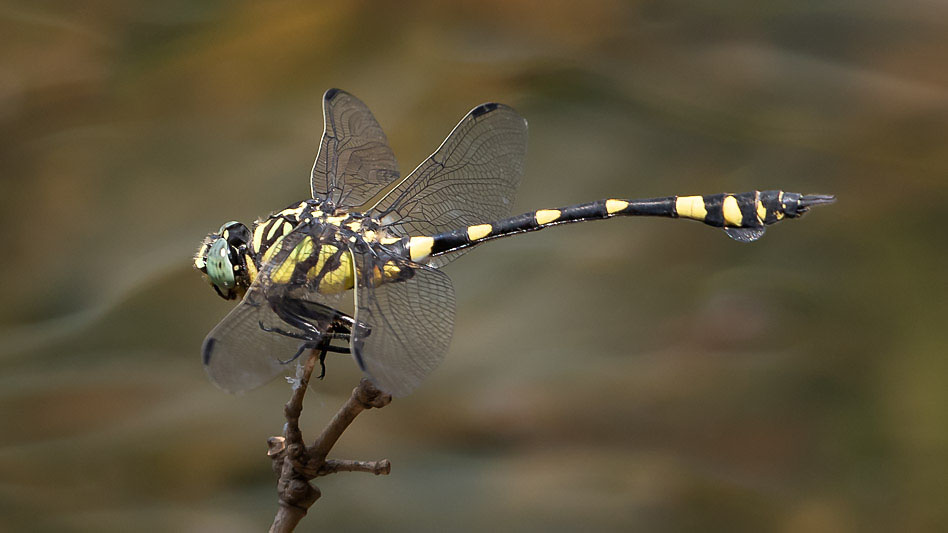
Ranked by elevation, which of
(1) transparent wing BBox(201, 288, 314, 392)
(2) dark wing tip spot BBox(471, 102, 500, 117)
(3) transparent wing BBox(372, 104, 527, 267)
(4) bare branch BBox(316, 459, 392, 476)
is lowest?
(4) bare branch BBox(316, 459, 392, 476)

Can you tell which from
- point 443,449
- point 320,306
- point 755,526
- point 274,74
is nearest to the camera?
point 320,306

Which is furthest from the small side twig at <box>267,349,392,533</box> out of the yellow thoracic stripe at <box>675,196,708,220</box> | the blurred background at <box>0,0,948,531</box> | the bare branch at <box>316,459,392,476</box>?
the blurred background at <box>0,0,948,531</box>

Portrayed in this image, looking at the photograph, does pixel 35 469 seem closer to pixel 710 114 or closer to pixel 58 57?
pixel 58 57

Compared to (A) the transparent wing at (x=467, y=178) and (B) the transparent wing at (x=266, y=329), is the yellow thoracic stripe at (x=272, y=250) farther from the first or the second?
(A) the transparent wing at (x=467, y=178)

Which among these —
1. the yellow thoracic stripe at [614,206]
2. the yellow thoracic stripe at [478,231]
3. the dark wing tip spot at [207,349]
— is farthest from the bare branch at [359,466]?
the yellow thoracic stripe at [614,206]

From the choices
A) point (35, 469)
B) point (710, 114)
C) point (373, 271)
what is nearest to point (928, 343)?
point (710, 114)

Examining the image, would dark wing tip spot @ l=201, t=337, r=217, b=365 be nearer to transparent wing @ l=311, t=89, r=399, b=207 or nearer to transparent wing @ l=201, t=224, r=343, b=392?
transparent wing @ l=201, t=224, r=343, b=392
